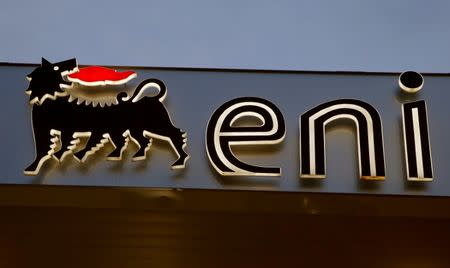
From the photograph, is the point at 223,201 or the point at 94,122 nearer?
the point at 223,201

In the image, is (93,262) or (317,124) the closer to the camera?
(317,124)

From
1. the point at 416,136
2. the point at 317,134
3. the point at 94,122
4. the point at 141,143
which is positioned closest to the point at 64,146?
the point at 94,122

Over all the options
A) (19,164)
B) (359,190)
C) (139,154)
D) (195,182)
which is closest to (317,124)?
(359,190)

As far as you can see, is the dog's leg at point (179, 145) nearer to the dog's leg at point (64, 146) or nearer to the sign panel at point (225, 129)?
the sign panel at point (225, 129)

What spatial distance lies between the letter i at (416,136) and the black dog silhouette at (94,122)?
1.78m

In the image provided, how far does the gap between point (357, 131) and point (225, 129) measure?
1.08 metres

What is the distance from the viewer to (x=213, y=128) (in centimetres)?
536

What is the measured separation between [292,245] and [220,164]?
1286 mm

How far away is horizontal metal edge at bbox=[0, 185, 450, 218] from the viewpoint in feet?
16.9

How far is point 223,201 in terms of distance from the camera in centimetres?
525

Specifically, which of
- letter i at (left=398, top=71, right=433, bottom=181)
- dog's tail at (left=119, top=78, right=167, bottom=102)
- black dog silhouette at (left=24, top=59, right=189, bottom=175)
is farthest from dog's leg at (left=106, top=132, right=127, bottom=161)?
letter i at (left=398, top=71, right=433, bottom=181)

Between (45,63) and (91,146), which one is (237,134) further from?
(45,63)

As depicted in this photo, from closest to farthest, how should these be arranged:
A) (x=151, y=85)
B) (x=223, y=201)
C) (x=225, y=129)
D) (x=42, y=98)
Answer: (x=223, y=201) → (x=225, y=129) → (x=42, y=98) → (x=151, y=85)

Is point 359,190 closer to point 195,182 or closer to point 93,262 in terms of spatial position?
point 195,182
